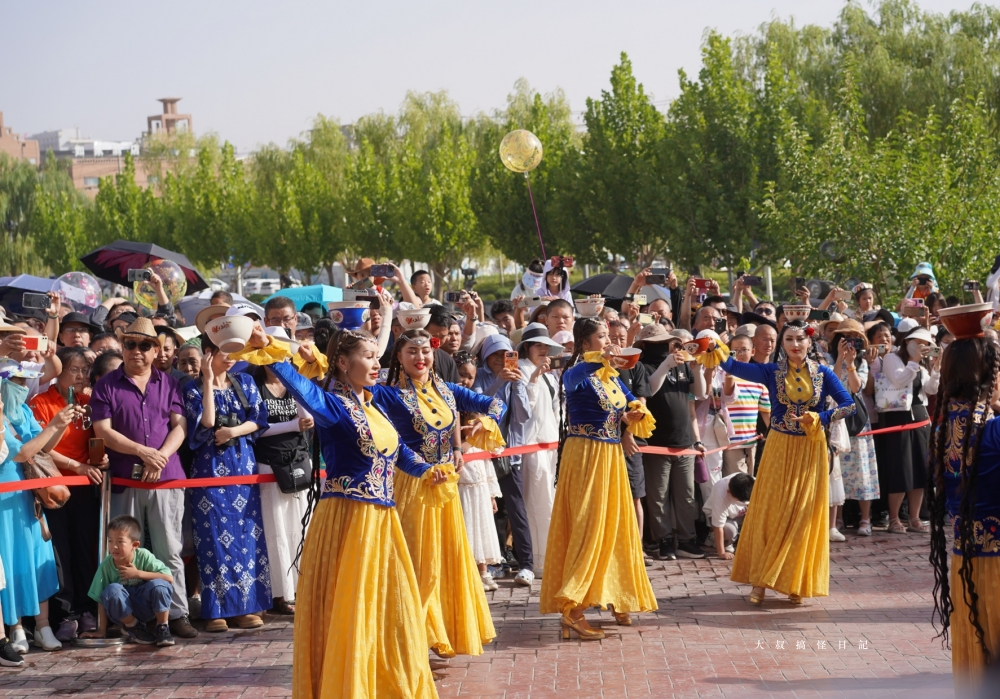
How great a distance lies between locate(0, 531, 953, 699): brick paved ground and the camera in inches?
249

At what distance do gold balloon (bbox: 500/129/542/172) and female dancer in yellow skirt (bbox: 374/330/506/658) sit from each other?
817cm

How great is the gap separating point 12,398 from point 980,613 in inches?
229

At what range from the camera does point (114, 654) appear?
7.18 meters

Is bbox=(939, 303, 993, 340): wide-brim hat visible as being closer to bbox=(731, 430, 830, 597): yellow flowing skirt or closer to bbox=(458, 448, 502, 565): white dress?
bbox=(731, 430, 830, 597): yellow flowing skirt

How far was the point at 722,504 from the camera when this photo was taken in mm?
9781

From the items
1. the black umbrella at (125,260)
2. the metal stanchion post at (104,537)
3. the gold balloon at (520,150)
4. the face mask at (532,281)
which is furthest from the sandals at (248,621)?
the gold balloon at (520,150)

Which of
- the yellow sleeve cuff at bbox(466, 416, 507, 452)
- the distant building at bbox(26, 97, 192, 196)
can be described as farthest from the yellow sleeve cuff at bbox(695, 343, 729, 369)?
the distant building at bbox(26, 97, 192, 196)

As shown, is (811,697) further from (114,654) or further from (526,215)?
(526,215)

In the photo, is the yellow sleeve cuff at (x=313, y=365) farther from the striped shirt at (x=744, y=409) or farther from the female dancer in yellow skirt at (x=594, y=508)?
the striped shirt at (x=744, y=409)

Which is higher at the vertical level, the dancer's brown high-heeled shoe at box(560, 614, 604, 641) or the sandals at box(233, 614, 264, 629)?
the sandals at box(233, 614, 264, 629)

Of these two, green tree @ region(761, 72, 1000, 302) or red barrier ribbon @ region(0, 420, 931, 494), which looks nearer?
red barrier ribbon @ region(0, 420, 931, 494)

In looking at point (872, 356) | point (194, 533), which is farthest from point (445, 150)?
point (194, 533)

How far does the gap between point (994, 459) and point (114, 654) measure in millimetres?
5246

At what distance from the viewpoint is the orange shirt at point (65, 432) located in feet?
25.1
